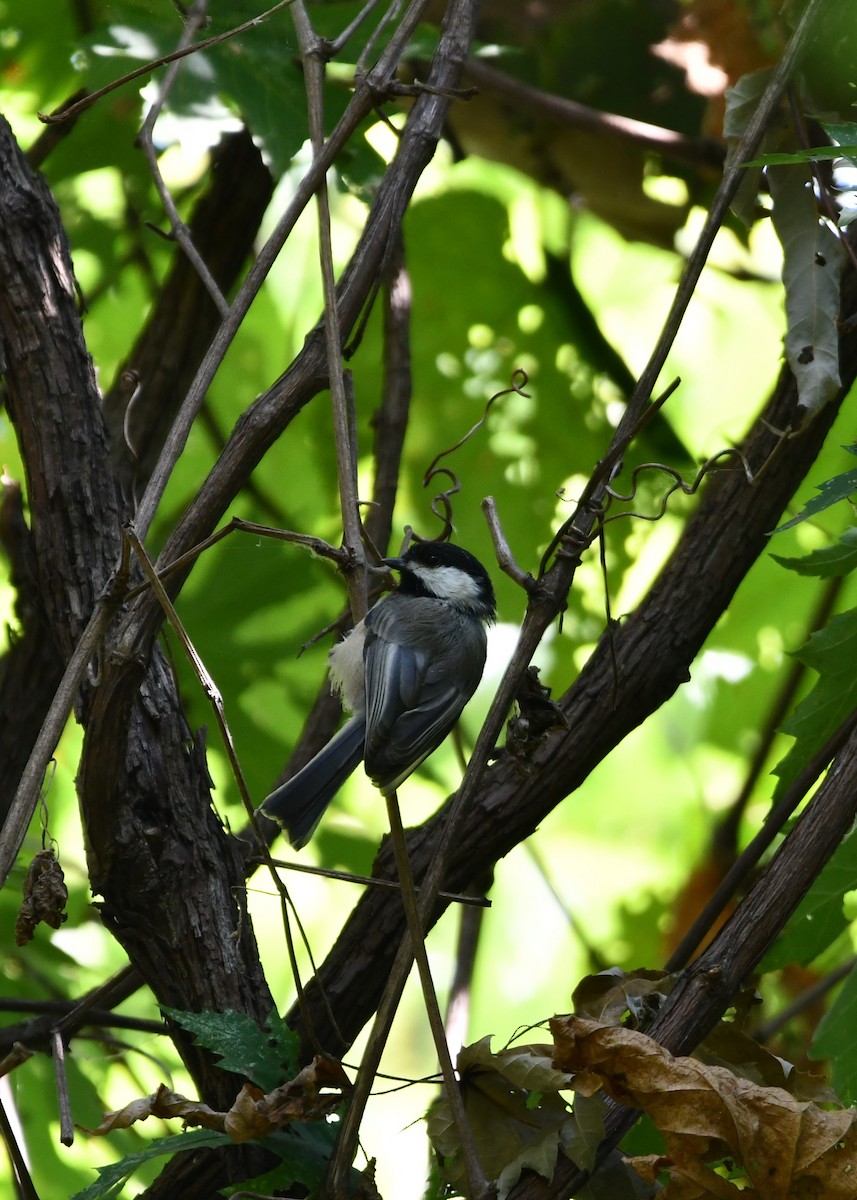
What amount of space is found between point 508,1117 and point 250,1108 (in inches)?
11.3

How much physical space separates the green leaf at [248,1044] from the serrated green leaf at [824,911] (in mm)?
594

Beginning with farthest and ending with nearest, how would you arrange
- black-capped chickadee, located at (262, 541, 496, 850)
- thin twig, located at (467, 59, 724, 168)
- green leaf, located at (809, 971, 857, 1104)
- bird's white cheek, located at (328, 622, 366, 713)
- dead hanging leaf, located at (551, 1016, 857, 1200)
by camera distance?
thin twig, located at (467, 59, 724, 168) < bird's white cheek, located at (328, 622, 366, 713) < black-capped chickadee, located at (262, 541, 496, 850) < green leaf, located at (809, 971, 857, 1104) < dead hanging leaf, located at (551, 1016, 857, 1200)

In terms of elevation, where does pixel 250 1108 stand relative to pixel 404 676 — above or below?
below

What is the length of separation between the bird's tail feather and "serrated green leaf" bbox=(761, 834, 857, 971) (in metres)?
0.69

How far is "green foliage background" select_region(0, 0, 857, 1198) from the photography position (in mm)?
2127

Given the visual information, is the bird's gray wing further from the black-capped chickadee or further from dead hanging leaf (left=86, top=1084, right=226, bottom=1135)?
dead hanging leaf (left=86, top=1084, right=226, bottom=1135)

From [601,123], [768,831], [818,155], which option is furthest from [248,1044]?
[601,123]

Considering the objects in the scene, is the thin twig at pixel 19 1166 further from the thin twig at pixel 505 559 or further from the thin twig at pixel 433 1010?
the thin twig at pixel 505 559

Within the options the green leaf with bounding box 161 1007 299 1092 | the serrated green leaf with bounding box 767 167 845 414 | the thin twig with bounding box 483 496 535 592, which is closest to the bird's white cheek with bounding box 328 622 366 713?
the thin twig with bounding box 483 496 535 592

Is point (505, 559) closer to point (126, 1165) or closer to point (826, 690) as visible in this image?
point (826, 690)

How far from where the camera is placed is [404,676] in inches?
76.3

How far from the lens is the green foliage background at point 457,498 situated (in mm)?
2127

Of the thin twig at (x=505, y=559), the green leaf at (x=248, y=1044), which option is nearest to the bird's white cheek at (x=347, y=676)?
the thin twig at (x=505, y=559)

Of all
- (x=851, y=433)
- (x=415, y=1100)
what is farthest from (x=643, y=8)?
(x=415, y=1100)
